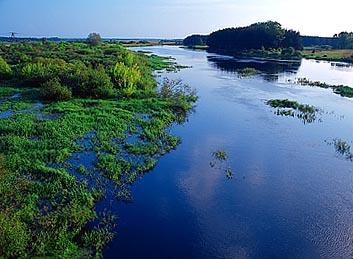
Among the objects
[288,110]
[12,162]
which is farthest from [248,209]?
[288,110]

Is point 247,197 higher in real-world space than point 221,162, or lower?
lower

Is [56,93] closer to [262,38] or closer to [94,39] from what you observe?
[94,39]

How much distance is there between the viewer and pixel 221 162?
17094 mm

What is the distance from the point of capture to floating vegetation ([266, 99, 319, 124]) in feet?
86.5

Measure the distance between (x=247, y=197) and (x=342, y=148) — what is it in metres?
8.43

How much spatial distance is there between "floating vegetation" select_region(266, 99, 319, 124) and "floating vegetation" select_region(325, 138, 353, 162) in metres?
4.51

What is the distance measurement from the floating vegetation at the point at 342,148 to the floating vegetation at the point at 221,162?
583 cm

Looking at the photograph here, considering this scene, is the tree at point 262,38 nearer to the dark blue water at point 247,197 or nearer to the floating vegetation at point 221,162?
the dark blue water at point 247,197

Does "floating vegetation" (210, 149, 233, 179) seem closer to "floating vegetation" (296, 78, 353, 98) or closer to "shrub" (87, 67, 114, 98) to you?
"shrub" (87, 67, 114, 98)

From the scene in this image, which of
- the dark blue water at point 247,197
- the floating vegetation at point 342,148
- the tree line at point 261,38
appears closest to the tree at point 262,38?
the tree line at point 261,38

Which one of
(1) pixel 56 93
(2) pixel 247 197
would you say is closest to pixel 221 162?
(2) pixel 247 197

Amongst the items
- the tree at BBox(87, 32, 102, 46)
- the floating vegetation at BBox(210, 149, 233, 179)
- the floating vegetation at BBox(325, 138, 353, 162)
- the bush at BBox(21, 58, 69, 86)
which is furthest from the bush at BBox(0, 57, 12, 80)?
the tree at BBox(87, 32, 102, 46)

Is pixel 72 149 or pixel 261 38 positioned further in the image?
pixel 261 38

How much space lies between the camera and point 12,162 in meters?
14.5
